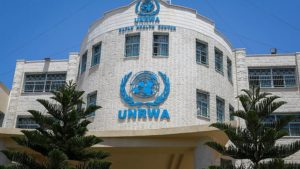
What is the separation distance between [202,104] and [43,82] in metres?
10.2

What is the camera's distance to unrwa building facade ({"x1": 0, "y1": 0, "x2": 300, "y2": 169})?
1581 cm

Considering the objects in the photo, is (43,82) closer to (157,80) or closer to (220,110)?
(157,80)

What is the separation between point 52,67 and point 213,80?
9.89 metres

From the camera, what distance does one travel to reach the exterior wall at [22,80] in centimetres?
2281

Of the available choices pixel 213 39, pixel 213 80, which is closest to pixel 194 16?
pixel 213 39

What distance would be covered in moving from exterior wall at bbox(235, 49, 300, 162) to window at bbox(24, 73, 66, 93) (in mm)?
9692

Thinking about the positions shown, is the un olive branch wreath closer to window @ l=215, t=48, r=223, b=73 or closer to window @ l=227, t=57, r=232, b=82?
window @ l=215, t=48, r=223, b=73

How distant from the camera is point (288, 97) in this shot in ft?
71.6

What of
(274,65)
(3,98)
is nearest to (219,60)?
(274,65)

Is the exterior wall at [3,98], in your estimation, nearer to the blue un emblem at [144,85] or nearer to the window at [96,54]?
the window at [96,54]

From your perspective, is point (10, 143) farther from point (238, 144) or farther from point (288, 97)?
point (288, 97)

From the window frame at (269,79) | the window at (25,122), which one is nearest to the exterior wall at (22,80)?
the window at (25,122)

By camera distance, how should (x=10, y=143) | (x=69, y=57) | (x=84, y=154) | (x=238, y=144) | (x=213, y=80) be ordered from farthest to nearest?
(x=69, y=57), (x=213, y=80), (x=10, y=143), (x=84, y=154), (x=238, y=144)

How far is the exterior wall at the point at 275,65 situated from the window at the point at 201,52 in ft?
10.9
